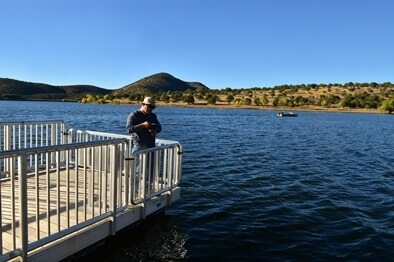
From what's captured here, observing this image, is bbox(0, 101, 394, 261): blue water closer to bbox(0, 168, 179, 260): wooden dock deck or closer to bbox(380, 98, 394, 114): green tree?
bbox(0, 168, 179, 260): wooden dock deck

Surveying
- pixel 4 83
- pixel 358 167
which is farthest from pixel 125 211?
pixel 4 83

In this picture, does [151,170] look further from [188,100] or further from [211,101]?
[188,100]

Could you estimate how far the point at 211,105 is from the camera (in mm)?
153000

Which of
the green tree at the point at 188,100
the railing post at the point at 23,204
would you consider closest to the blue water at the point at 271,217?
the railing post at the point at 23,204

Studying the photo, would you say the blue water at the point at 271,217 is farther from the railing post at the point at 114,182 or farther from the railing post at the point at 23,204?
the railing post at the point at 23,204

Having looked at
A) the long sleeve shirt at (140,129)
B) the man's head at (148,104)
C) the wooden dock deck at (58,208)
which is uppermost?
the man's head at (148,104)

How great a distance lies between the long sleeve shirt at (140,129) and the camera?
25.6 feet

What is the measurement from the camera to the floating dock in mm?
4625

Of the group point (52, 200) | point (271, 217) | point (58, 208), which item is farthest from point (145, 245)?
point (271, 217)

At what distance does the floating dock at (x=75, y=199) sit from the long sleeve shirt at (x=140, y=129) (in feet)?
1.56

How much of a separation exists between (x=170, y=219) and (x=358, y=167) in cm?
1250

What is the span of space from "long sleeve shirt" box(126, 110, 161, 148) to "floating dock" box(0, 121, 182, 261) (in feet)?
1.56

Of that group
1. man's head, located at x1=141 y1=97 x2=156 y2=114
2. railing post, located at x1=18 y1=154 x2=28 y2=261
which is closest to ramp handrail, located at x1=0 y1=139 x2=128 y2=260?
railing post, located at x1=18 y1=154 x2=28 y2=261

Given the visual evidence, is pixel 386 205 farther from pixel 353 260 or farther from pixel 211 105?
pixel 211 105
